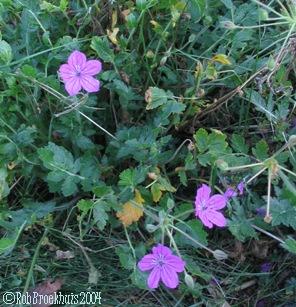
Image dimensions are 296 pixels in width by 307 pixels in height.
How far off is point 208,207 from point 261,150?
0.19 meters

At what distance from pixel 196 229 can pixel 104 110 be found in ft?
1.32

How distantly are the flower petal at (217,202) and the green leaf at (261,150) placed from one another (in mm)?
144

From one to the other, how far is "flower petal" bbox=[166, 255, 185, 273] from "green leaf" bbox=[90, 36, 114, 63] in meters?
0.45

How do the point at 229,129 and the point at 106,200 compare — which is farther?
the point at 229,129

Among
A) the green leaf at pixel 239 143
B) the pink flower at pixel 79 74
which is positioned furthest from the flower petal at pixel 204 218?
the pink flower at pixel 79 74

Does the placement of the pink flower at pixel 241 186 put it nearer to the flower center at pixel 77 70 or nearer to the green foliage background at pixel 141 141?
the green foliage background at pixel 141 141

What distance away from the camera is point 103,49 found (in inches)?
51.6

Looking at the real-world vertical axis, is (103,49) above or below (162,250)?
above

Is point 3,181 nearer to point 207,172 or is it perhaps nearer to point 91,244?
point 91,244

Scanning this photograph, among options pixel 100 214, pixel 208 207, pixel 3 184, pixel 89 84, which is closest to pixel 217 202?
pixel 208 207

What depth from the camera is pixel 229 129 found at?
1.52 metres

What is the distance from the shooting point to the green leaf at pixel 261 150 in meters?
1.31

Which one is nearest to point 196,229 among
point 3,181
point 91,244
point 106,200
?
point 106,200

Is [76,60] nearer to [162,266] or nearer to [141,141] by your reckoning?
[141,141]
